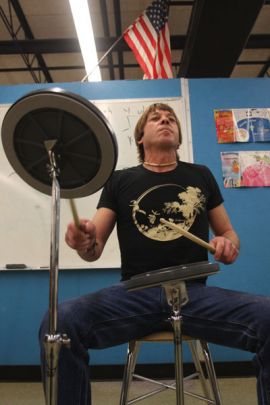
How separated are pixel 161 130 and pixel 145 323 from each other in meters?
0.77

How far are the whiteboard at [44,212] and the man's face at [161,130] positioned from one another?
84cm

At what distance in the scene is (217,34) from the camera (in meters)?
2.99

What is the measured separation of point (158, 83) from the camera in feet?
8.18

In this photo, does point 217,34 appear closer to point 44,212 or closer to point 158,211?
point 44,212

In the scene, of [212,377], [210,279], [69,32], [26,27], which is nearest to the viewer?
[212,377]

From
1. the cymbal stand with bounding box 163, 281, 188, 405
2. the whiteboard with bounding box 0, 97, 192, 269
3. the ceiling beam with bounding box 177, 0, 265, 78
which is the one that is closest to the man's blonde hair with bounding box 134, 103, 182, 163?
the whiteboard with bounding box 0, 97, 192, 269

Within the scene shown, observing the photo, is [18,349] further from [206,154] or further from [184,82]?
[184,82]

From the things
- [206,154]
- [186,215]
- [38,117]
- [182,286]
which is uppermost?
[206,154]

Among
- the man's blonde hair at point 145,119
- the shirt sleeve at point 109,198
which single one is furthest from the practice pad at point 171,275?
the man's blonde hair at point 145,119

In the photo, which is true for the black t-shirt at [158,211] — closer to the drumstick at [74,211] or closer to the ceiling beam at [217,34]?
the drumstick at [74,211]

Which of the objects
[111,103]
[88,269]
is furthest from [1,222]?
[111,103]

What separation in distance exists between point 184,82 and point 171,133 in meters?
1.18

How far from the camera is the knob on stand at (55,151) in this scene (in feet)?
2.23

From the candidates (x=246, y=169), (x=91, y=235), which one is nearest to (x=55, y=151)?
(x=91, y=235)
